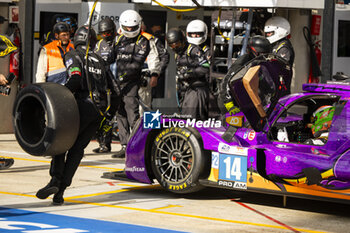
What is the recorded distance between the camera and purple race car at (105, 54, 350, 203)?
8.38 meters

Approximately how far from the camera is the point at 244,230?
25.3ft

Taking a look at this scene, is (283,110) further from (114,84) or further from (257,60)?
(114,84)

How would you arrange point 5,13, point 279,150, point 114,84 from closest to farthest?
point 279,150 < point 114,84 < point 5,13

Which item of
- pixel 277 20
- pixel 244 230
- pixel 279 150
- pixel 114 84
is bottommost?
pixel 244 230

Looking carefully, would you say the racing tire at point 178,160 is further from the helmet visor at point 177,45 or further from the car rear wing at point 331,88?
the helmet visor at point 177,45

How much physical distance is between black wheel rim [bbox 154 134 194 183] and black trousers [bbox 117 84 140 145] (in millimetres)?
3918

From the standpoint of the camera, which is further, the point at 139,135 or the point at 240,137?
the point at 139,135

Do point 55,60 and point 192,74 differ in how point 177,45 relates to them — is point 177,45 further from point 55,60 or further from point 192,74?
point 55,60

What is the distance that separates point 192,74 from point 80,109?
4216 millimetres

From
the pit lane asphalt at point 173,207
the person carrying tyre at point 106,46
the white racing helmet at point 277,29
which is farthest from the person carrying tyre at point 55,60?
the white racing helmet at point 277,29

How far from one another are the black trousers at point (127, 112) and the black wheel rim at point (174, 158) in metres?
3.92

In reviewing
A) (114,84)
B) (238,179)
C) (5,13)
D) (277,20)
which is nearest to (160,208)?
(238,179)

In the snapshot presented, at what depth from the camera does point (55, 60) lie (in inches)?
527

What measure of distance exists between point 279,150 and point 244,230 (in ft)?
4.17
